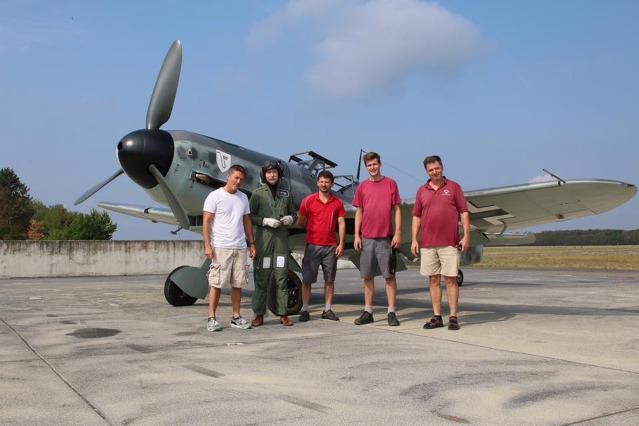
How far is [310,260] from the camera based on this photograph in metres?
6.23

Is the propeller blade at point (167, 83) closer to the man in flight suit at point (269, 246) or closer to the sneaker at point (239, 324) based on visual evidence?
the man in flight suit at point (269, 246)

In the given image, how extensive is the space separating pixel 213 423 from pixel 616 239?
4059 inches

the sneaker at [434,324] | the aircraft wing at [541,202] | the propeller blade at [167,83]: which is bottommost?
the sneaker at [434,324]

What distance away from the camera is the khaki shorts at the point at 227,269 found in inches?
219

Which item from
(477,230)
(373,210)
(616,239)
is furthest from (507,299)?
(616,239)

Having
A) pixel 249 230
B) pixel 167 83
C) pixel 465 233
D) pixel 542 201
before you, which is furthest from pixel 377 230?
pixel 167 83

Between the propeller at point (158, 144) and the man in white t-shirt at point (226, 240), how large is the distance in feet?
5.90

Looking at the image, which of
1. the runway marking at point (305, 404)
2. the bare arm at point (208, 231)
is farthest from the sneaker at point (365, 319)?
the runway marking at point (305, 404)

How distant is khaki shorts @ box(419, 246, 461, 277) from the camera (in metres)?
5.64

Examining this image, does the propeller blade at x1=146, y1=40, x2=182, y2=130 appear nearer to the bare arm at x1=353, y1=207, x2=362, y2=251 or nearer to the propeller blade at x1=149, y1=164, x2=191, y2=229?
the propeller blade at x1=149, y1=164, x2=191, y2=229

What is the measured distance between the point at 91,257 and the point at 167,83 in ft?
56.1

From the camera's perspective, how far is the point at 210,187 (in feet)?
24.8

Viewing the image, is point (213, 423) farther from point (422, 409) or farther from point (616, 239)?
point (616, 239)

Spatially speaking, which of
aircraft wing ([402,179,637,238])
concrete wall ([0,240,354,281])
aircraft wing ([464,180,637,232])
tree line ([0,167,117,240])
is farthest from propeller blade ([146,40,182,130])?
tree line ([0,167,117,240])
